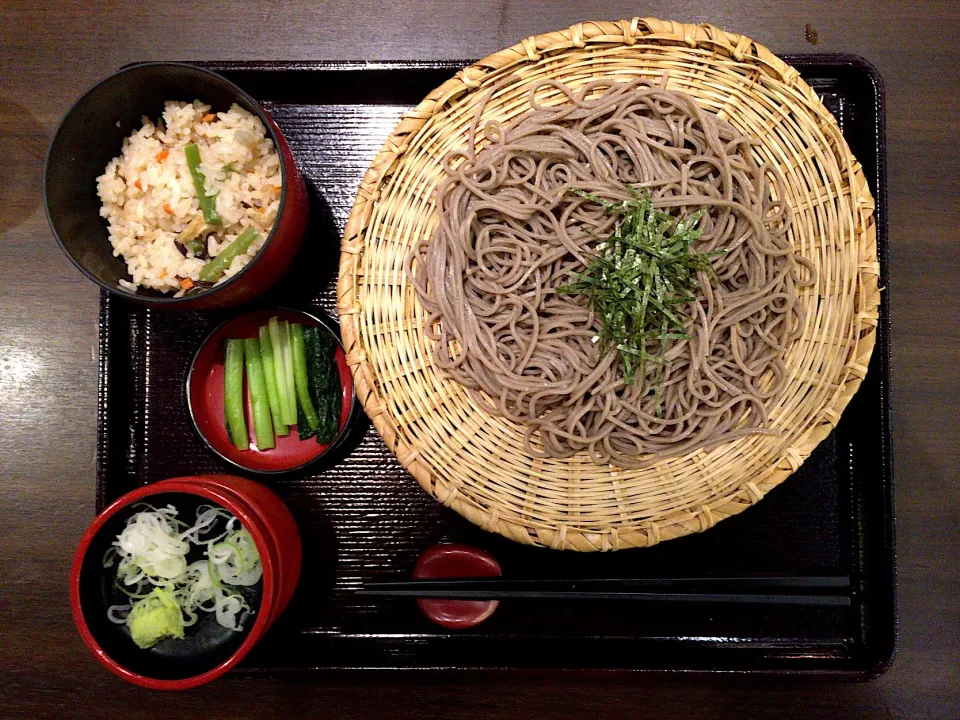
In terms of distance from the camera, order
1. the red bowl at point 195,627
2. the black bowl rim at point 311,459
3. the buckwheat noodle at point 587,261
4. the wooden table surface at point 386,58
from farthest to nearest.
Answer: the wooden table surface at point 386,58 < the black bowl rim at point 311,459 < the buckwheat noodle at point 587,261 < the red bowl at point 195,627

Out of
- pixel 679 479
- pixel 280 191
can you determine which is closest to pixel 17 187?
pixel 280 191

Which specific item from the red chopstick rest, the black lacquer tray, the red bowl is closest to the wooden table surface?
the black lacquer tray

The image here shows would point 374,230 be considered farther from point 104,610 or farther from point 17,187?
point 17,187

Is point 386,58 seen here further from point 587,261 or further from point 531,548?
point 531,548

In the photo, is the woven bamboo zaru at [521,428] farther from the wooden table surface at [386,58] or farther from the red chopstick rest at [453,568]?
the wooden table surface at [386,58]

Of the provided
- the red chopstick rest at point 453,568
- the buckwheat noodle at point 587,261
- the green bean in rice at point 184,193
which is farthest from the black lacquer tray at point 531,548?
the buckwheat noodle at point 587,261

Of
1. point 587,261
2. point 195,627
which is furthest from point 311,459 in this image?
point 587,261

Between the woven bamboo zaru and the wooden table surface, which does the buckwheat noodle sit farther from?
the wooden table surface
